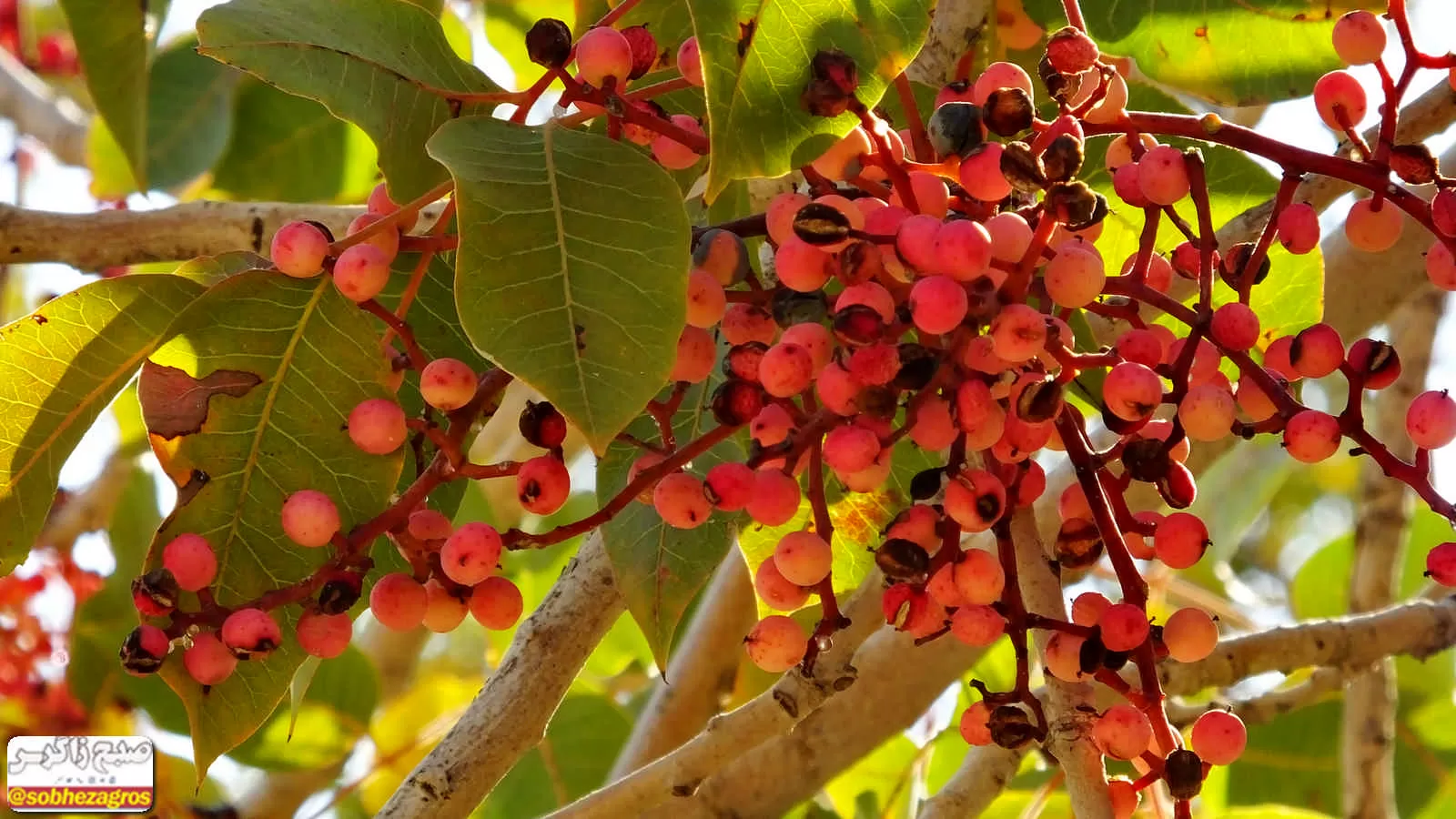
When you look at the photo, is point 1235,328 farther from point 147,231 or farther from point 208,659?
point 147,231

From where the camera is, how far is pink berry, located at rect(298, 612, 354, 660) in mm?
779

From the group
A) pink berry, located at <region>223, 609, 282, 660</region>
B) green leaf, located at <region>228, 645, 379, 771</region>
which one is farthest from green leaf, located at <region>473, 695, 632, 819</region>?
pink berry, located at <region>223, 609, 282, 660</region>

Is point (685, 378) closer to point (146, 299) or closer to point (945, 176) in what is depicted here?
point (945, 176)

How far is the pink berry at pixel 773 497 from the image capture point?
2.34ft

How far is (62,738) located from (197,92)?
0.88m

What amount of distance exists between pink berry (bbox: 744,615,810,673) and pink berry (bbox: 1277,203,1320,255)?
34 cm

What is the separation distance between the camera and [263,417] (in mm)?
835

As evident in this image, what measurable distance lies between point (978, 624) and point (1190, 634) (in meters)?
0.11

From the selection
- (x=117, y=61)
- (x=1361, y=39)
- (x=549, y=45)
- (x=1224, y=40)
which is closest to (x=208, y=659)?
(x=549, y=45)

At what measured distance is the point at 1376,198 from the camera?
2.44ft

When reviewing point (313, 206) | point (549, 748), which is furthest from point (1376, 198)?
point (549, 748)

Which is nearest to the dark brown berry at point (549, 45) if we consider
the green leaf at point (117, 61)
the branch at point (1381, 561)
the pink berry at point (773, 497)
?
the pink berry at point (773, 497)

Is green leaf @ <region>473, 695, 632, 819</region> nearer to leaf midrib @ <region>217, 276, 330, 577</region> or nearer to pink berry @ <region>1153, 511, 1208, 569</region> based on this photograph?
leaf midrib @ <region>217, 276, 330, 577</region>

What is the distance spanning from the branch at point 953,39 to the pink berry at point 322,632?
618 millimetres
